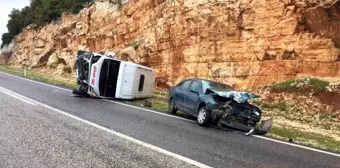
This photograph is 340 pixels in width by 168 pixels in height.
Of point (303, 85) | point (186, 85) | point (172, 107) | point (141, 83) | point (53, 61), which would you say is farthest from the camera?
point (53, 61)

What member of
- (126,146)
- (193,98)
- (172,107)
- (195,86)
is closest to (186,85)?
(195,86)

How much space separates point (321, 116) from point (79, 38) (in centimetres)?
3525

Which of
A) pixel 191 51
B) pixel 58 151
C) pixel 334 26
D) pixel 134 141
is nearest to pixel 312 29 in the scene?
pixel 334 26

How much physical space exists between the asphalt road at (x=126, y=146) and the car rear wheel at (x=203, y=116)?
525 millimetres

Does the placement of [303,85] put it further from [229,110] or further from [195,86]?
[229,110]

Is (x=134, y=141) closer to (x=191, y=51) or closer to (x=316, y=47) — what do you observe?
(x=316, y=47)

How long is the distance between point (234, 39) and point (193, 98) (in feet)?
34.1

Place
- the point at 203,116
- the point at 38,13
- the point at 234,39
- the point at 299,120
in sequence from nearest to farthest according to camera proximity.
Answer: the point at 203,116, the point at 299,120, the point at 234,39, the point at 38,13

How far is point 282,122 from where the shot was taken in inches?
595

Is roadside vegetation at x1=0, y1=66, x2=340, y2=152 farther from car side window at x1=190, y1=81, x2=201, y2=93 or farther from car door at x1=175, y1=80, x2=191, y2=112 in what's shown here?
car side window at x1=190, y1=81, x2=201, y2=93

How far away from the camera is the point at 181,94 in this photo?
14.3 meters

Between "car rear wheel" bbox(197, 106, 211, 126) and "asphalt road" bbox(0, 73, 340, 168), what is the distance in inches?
20.7

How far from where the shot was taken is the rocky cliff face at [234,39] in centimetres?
1922

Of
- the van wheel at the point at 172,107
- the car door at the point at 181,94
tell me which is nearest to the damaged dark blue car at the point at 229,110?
the car door at the point at 181,94
